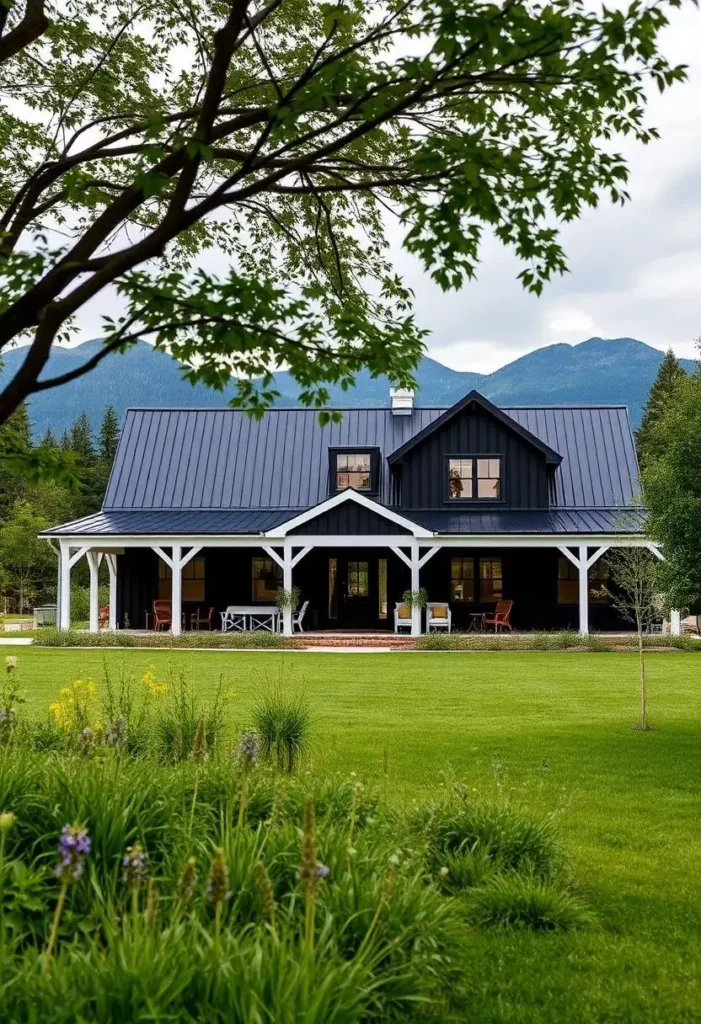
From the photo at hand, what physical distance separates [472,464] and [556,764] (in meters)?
20.5

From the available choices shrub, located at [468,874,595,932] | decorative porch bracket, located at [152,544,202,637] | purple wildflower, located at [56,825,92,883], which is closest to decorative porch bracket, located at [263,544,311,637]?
decorative porch bracket, located at [152,544,202,637]

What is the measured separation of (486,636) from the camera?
25422 mm

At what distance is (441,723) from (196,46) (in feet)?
27.6

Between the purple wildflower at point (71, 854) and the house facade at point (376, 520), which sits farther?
the house facade at point (376, 520)

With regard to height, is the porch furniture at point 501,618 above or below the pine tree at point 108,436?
below

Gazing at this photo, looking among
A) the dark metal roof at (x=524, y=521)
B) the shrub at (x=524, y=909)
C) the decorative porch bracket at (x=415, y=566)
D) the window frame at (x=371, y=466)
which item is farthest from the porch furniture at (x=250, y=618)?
the shrub at (x=524, y=909)

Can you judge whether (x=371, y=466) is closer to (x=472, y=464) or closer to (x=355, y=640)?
(x=472, y=464)

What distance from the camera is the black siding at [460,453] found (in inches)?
1170

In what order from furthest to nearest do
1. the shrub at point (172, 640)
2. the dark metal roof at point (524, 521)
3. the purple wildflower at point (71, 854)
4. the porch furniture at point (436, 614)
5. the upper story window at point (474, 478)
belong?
the upper story window at point (474, 478) → the porch furniture at point (436, 614) → the dark metal roof at point (524, 521) → the shrub at point (172, 640) → the purple wildflower at point (71, 854)

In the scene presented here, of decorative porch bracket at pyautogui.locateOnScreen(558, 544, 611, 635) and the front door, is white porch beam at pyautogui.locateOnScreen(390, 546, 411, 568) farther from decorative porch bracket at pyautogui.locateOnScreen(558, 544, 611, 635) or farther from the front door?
decorative porch bracket at pyautogui.locateOnScreen(558, 544, 611, 635)

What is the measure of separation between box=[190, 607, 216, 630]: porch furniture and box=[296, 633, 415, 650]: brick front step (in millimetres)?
3730

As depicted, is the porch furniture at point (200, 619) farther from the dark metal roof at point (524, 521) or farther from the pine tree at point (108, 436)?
the pine tree at point (108, 436)

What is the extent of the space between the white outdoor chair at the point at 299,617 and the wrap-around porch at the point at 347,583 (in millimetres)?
161

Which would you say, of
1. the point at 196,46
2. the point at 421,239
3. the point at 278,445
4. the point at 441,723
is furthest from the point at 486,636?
the point at 421,239
